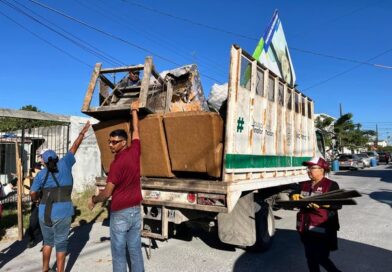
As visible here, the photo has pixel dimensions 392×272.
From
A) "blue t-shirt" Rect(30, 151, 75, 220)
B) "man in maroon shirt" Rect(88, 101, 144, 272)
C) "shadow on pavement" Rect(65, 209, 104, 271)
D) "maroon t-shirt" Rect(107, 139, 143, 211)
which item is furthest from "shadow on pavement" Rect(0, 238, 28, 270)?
"maroon t-shirt" Rect(107, 139, 143, 211)

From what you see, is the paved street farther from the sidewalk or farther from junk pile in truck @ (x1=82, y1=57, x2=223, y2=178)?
junk pile in truck @ (x1=82, y1=57, x2=223, y2=178)

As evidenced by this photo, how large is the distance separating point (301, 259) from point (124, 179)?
3.22m

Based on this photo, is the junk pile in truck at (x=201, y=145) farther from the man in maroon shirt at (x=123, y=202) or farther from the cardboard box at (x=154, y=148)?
the man in maroon shirt at (x=123, y=202)

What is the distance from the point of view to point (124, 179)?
370cm

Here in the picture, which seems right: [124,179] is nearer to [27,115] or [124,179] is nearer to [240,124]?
[240,124]

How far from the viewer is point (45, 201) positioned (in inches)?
171

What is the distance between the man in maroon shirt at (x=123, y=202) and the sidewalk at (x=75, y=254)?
1576 mm

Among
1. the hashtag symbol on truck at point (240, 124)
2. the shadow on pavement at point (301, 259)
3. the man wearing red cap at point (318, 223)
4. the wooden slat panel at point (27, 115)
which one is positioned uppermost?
the wooden slat panel at point (27, 115)

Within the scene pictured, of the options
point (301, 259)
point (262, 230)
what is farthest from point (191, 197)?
point (301, 259)

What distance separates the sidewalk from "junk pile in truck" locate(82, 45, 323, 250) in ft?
3.08

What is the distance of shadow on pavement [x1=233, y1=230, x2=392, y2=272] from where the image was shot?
509 centimetres

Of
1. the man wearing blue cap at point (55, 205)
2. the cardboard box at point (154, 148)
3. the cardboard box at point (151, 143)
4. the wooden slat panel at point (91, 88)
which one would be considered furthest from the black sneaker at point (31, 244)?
the wooden slat panel at point (91, 88)

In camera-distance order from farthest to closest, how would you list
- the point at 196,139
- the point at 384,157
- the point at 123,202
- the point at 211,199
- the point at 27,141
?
the point at 384,157
the point at 27,141
the point at 196,139
the point at 211,199
the point at 123,202

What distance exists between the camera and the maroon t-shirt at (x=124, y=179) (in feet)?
12.0
